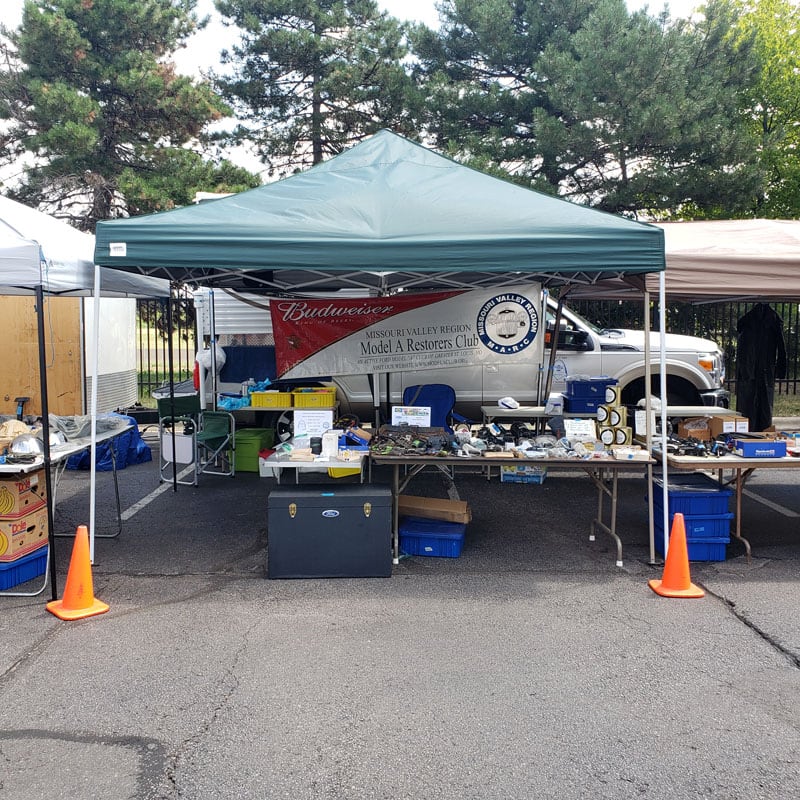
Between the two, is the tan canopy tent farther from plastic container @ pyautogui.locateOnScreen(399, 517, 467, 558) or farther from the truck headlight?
the truck headlight

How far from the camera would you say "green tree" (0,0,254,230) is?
1577 centimetres

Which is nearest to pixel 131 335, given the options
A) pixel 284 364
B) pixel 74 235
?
→ pixel 284 364

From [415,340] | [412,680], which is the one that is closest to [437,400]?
[415,340]

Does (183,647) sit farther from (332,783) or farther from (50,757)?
(332,783)

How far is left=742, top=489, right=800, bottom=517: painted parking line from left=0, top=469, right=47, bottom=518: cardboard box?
21.7 feet

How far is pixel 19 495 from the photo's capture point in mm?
5105

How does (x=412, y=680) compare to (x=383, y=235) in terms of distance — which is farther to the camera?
(x=383, y=235)

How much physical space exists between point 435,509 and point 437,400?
3247 millimetres

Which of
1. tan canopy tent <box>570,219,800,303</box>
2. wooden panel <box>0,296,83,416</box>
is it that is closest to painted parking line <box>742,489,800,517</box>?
tan canopy tent <box>570,219,800,303</box>

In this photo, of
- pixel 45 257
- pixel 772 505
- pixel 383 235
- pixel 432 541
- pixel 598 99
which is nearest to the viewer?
pixel 45 257

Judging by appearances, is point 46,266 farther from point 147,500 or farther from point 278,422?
point 278,422

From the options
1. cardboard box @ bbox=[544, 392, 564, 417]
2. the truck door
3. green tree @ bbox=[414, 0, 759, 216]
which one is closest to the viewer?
cardboard box @ bbox=[544, 392, 564, 417]

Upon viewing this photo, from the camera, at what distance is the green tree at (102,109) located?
51.7 ft

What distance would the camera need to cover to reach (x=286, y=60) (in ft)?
57.7
